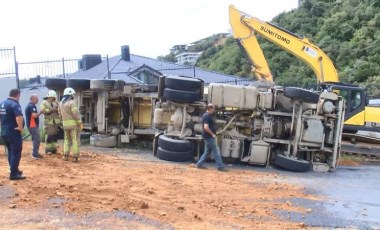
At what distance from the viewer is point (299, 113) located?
12734 mm

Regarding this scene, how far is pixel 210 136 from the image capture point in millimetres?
11758

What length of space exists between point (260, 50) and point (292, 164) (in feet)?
19.6

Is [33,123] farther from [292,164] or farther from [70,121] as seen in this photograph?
[292,164]

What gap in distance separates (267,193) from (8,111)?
472 centimetres

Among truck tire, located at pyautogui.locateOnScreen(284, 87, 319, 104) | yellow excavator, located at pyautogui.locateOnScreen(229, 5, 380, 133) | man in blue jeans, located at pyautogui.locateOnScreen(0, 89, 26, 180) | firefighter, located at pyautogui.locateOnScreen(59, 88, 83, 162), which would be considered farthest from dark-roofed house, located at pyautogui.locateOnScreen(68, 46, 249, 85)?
man in blue jeans, located at pyautogui.locateOnScreen(0, 89, 26, 180)

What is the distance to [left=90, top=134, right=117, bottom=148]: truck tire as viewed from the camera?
14.8 meters

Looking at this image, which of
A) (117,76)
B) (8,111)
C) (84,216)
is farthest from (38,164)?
(117,76)

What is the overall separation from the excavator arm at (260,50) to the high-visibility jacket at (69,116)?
786cm

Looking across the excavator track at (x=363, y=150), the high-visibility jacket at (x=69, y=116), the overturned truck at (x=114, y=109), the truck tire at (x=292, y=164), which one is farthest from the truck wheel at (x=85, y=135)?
the excavator track at (x=363, y=150)

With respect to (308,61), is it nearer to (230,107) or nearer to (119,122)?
(230,107)

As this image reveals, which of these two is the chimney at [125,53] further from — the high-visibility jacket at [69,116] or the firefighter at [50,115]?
the high-visibility jacket at [69,116]

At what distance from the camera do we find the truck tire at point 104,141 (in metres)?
14.8

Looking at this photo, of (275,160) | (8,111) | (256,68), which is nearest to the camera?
(8,111)

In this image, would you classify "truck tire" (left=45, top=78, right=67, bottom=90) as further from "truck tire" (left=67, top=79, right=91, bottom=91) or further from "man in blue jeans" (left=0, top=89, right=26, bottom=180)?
"man in blue jeans" (left=0, top=89, right=26, bottom=180)
